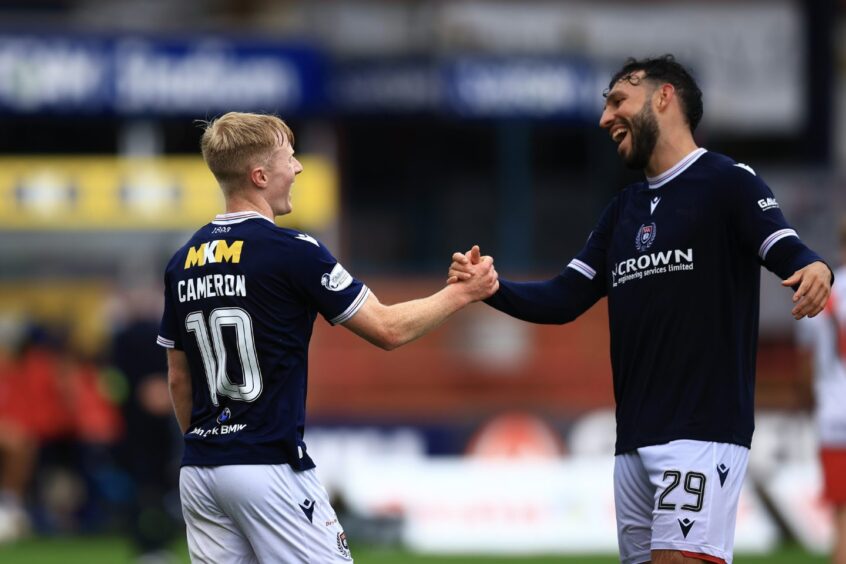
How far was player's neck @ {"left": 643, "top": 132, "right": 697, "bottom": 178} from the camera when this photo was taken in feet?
18.9

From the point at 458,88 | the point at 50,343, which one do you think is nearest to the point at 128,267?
the point at 50,343

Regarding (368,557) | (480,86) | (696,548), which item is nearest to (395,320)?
(696,548)

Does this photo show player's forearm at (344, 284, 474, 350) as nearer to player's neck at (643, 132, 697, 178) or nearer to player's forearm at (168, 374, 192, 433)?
player's forearm at (168, 374, 192, 433)

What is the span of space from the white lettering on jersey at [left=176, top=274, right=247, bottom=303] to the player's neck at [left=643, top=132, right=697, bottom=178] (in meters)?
1.69

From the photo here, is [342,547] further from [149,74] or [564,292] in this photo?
[149,74]

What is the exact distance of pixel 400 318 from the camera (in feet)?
18.0

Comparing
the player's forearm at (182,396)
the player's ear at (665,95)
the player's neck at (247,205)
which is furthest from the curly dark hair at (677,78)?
the player's forearm at (182,396)

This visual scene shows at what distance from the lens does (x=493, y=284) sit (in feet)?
20.0

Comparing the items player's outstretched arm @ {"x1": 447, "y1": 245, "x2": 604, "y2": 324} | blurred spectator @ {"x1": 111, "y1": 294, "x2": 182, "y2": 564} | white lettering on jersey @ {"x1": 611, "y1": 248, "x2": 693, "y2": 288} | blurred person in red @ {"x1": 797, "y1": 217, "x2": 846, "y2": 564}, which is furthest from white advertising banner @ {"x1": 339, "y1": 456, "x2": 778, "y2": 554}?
white lettering on jersey @ {"x1": 611, "y1": 248, "x2": 693, "y2": 288}

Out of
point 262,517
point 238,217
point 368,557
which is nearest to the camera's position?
point 262,517

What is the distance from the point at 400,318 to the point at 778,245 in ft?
4.57

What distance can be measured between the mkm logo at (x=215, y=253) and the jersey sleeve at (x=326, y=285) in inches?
8.8

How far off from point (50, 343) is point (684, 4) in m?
11.2

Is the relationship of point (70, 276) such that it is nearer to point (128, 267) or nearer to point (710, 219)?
point (128, 267)
